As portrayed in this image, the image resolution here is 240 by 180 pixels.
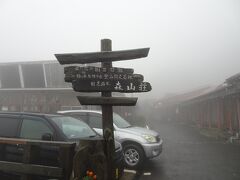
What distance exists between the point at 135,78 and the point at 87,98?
38.8 inches

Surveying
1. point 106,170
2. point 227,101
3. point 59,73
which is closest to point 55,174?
point 106,170

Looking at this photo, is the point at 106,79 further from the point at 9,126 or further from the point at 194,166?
the point at 194,166

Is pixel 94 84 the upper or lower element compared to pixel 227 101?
upper

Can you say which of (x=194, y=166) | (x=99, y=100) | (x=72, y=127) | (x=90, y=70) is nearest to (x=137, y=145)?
(x=194, y=166)

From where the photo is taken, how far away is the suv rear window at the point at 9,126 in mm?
6598

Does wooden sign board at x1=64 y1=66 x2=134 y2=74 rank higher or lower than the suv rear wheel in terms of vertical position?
higher

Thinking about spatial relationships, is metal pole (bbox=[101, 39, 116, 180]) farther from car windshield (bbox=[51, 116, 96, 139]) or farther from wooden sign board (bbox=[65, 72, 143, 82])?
car windshield (bbox=[51, 116, 96, 139])

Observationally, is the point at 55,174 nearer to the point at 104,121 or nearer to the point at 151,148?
the point at 104,121

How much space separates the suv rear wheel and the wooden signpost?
413 cm

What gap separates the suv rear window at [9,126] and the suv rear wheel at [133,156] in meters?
3.95

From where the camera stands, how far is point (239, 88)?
49.3 feet

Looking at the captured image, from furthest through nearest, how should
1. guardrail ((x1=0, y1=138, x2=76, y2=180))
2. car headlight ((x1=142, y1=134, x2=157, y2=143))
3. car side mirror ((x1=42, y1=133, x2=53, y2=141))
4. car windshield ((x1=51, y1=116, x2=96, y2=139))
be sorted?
car headlight ((x1=142, y1=134, x2=157, y2=143))
car windshield ((x1=51, y1=116, x2=96, y2=139))
car side mirror ((x1=42, y1=133, x2=53, y2=141))
guardrail ((x1=0, y1=138, x2=76, y2=180))

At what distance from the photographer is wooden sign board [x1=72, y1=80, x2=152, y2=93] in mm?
5410

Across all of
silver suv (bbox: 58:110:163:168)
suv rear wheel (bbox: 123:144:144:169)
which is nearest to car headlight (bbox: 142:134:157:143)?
silver suv (bbox: 58:110:163:168)
